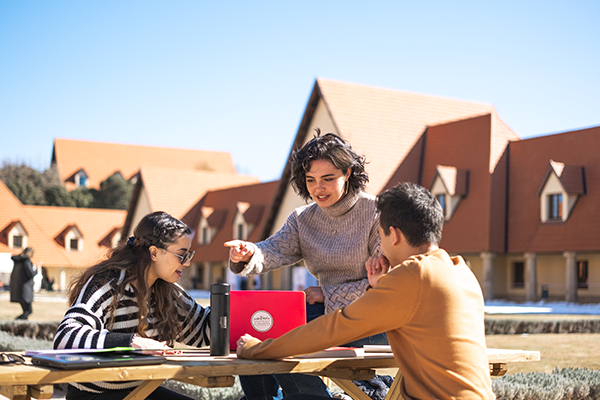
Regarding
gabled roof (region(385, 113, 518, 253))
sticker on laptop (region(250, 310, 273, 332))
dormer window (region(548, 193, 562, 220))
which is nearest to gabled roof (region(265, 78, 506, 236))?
gabled roof (region(385, 113, 518, 253))

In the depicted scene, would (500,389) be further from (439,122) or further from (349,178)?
(439,122)

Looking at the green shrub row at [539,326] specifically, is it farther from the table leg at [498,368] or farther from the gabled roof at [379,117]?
the gabled roof at [379,117]

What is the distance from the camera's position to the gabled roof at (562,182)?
27.7 m

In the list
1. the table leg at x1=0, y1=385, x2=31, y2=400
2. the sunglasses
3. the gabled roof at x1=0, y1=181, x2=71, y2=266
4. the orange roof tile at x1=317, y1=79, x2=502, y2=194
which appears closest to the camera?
the table leg at x1=0, y1=385, x2=31, y2=400

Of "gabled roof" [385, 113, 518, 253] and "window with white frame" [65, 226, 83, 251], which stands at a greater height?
"gabled roof" [385, 113, 518, 253]

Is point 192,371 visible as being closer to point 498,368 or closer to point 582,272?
point 498,368

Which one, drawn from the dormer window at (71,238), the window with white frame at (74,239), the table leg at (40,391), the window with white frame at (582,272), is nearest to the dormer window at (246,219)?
the dormer window at (71,238)

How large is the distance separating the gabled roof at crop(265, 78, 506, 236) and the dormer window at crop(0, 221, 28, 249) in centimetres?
2050

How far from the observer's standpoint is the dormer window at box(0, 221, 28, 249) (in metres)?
48.1

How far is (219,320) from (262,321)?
240 mm

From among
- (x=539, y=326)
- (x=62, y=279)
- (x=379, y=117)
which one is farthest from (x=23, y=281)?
(x=62, y=279)

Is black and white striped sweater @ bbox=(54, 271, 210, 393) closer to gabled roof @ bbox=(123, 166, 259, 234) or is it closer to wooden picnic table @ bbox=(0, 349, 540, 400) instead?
wooden picnic table @ bbox=(0, 349, 540, 400)

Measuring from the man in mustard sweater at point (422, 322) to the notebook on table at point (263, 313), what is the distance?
404 millimetres

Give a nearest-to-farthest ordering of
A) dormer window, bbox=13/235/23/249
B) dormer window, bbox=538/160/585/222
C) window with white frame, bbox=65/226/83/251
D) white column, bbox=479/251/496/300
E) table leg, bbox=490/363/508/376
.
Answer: table leg, bbox=490/363/508/376, dormer window, bbox=538/160/585/222, white column, bbox=479/251/496/300, dormer window, bbox=13/235/23/249, window with white frame, bbox=65/226/83/251
